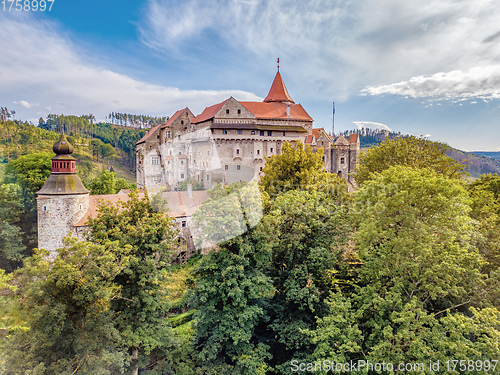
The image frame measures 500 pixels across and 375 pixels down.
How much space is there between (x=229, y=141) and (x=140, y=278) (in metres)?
27.1

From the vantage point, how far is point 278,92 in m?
45.9

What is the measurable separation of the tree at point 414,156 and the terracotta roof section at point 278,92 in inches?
908

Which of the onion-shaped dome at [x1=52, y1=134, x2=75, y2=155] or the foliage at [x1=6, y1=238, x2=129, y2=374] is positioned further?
the onion-shaped dome at [x1=52, y1=134, x2=75, y2=155]

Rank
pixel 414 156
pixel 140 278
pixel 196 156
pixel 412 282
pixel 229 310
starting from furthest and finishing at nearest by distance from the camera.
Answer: pixel 196 156 < pixel 414 156 < pixel 229 310 < pixel 412 282 < pixel 140 278

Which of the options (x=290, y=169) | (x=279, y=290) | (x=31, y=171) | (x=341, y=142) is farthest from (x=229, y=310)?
(x=341, y=142)

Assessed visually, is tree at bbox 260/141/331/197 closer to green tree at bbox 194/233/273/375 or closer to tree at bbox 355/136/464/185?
tree at bbox 355/136/464/185

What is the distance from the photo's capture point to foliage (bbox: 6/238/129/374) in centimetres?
1158

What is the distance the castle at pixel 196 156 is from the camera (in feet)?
83.6

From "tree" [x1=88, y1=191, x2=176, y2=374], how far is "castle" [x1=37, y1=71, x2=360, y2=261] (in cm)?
595

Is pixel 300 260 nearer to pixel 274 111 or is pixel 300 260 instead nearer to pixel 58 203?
pixel 58 203

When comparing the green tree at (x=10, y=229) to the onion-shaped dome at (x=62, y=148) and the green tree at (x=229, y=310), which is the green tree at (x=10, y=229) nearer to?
the onion-shaped dome at (x=62, y=148)

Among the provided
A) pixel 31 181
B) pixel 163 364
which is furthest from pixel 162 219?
pixel 31 181

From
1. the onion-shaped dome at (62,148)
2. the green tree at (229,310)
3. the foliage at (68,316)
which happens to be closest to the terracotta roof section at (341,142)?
the green tree at (229,310)

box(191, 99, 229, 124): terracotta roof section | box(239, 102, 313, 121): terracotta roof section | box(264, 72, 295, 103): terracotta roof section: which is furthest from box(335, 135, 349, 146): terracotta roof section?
box(191, 99, 229, 124): terracotta roof section
